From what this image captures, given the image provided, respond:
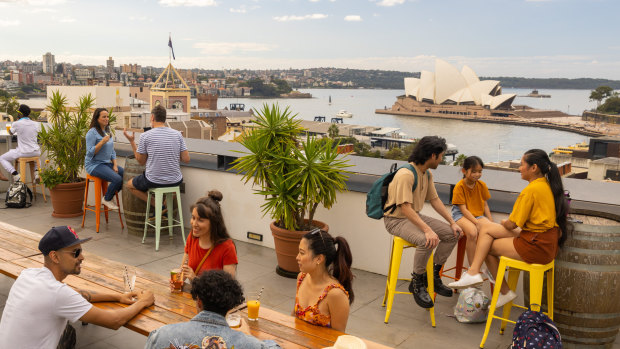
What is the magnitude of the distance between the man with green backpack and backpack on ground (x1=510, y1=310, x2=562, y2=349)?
3.30 feet

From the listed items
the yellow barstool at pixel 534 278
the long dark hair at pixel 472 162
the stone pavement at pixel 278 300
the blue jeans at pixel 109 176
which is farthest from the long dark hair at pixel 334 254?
the blue jeans at pixel 109 176

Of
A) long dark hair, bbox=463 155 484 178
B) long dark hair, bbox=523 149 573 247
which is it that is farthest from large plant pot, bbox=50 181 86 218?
long dark hair, bbox=523 149 573 247

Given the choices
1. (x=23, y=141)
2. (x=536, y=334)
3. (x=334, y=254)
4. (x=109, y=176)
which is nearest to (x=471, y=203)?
(x=536, y=334)

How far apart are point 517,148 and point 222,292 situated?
11796cm

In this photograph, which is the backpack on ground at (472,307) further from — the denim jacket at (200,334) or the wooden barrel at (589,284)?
the denim jacket at (200,334)

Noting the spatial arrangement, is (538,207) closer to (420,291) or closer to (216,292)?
(420,291)

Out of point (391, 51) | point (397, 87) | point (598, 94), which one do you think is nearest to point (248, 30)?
point (391, 51)

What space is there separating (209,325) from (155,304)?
3.00ft


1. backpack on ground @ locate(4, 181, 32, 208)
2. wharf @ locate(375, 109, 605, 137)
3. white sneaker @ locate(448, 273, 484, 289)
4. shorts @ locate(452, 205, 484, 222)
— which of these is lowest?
wharf @ locate(375, 109, 605, 137)

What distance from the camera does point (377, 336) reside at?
146 inches

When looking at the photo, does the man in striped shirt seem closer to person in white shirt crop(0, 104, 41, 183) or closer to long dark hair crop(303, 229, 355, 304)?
person in white shirt crop(0, 104, 41, 183)

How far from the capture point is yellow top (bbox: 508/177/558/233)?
3221mm

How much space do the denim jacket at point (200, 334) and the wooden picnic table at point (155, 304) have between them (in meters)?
0.40

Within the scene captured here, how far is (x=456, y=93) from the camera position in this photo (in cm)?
9219
